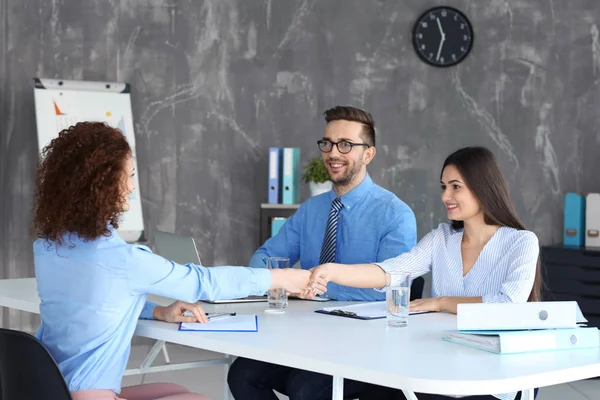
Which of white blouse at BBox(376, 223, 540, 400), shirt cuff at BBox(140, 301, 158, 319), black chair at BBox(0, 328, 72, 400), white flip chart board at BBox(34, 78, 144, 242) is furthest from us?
white flip chart board at BBox(34, 78, 144, 242)

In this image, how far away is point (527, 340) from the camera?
187 cm

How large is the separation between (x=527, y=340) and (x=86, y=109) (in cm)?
365

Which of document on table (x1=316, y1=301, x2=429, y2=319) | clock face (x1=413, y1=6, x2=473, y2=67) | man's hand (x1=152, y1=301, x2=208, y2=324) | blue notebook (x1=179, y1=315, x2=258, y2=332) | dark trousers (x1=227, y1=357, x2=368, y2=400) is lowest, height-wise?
dark trousers (x1=227, y1=357, x2=368, y2=400)

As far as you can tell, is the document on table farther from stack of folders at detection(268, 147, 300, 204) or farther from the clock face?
the clock face

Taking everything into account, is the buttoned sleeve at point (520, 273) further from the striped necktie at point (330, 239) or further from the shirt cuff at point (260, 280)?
the striped necktie at point (330, 239)

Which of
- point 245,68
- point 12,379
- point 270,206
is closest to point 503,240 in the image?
point 12,379

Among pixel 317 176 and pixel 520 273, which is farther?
pixel 317 176

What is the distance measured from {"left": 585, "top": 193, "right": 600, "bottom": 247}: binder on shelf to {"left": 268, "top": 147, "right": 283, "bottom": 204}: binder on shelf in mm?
1920

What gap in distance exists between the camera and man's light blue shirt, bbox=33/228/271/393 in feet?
6.51

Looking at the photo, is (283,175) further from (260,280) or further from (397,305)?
(397,305)

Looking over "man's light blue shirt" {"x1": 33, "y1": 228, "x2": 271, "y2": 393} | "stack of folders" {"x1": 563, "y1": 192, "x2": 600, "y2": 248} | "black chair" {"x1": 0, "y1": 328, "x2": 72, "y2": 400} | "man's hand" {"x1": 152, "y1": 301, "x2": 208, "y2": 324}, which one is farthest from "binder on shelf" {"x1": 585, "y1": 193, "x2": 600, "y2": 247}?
"black chair" {"x1": 0, "y1": 328, "x2": 72, "y2": 400}

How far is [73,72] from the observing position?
5.15 m

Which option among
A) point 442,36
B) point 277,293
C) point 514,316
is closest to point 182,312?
point 277,293

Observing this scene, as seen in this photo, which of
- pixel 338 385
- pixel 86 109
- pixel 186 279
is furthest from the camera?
pixel 86 109
